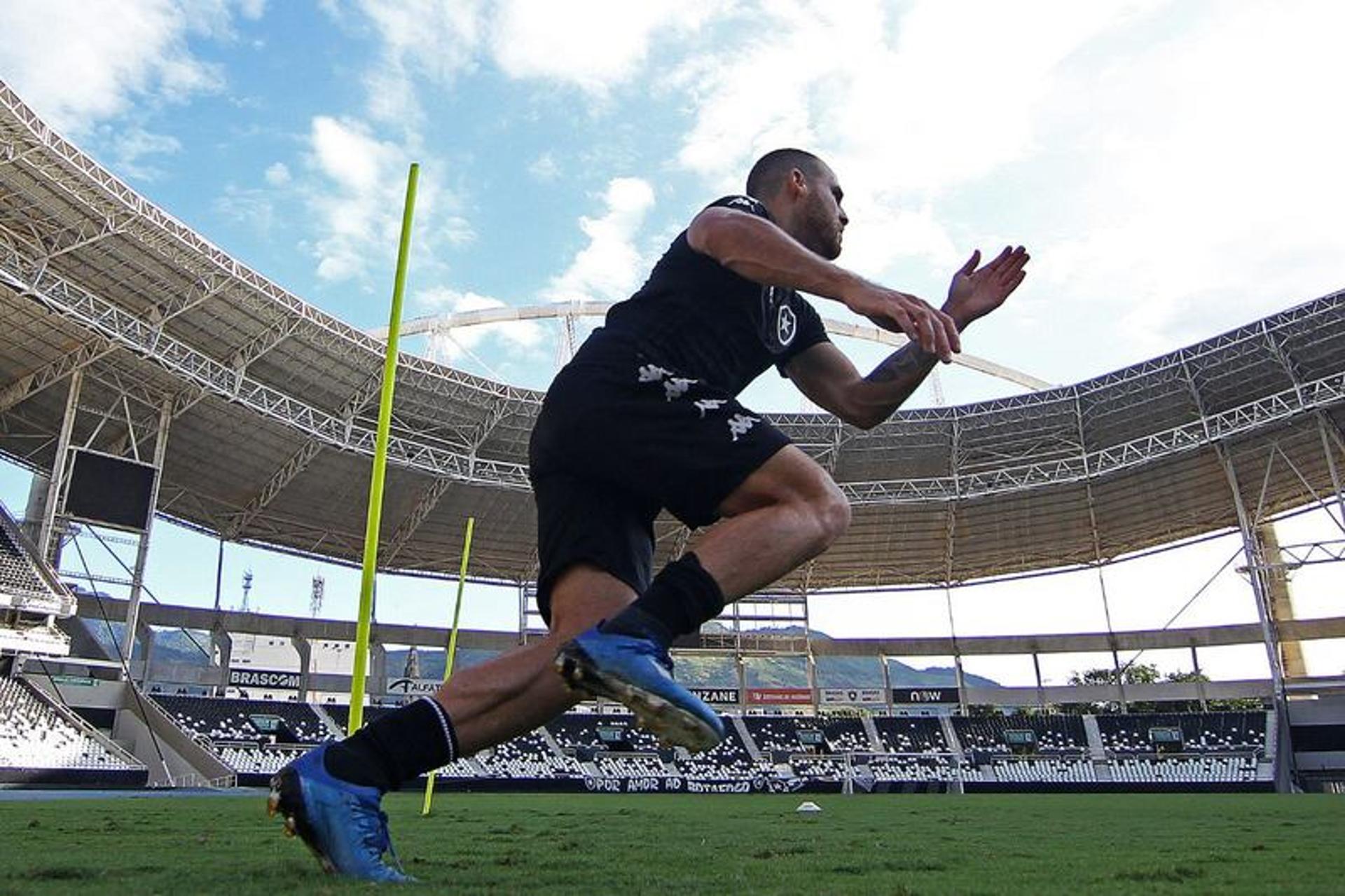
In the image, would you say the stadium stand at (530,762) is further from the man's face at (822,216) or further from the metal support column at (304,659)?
the man's face at (822,216)

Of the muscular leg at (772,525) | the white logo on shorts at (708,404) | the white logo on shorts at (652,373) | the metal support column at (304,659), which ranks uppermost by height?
the metal support column at (304,659)

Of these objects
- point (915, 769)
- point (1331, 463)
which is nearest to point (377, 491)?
point (1331, 463)

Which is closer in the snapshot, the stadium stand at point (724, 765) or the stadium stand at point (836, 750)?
the stadium stand at point (836, 750)

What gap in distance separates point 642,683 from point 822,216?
1543mm

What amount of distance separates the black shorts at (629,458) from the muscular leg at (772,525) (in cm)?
4

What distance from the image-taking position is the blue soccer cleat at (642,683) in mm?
1983

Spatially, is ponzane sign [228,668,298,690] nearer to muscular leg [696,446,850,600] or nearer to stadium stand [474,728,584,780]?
stadium stand [474,728,584,780]

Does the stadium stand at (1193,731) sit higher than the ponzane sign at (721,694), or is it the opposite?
the ponzane sign at (721,694)

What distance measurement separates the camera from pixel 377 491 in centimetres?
351

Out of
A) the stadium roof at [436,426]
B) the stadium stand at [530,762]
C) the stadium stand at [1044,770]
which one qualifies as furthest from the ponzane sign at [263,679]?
the stadium stand at [1044,770]

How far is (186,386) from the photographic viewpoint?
2539cm

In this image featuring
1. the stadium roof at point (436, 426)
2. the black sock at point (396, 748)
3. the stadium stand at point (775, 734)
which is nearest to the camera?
the black sock at point (396, 748)

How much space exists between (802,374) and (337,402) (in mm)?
26737

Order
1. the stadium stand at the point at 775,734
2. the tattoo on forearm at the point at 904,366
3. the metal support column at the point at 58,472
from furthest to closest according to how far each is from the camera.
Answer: the stadium stand at the point at 775,734 → the metal support column at the point at 58,472 → the tattoo on forearm at the point at 904,366
